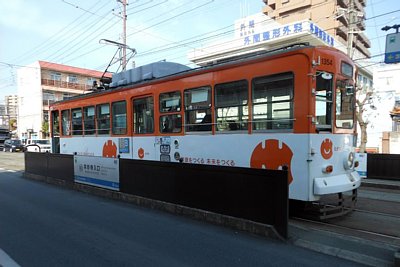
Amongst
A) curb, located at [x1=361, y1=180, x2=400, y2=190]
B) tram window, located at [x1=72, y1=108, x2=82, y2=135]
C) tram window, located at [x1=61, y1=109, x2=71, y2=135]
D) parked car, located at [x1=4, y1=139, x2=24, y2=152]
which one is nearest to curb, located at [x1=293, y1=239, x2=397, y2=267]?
curb, located at [x1=361, y1=180, x2=400, y2=190]

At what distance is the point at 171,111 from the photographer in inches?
321

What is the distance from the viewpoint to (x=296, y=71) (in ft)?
19.0

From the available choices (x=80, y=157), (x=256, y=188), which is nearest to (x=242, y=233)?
(x=256, y=188)

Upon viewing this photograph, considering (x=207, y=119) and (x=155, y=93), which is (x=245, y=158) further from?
(x=155, y=93)

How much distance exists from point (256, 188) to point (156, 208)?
2.80 meters

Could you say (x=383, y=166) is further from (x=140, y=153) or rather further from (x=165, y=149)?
(x=140, y=153)

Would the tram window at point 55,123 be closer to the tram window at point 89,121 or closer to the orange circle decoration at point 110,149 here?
the tram window at point 89,121

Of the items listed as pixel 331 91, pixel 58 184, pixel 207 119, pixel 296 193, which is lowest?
pixel 58 184

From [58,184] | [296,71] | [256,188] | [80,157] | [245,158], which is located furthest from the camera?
[58,184]

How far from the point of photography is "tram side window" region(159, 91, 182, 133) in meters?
7.99

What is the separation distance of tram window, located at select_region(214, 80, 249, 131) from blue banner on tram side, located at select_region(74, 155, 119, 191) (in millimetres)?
3277

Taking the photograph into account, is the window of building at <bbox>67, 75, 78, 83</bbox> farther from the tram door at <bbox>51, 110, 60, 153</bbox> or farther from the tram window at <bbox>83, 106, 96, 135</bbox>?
the tram window at <bbox>83, 106, 96, 135</bbox>

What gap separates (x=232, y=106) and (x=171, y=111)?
1969 millimetres

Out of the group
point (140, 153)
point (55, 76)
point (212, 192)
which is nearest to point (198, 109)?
point (212, 192)
